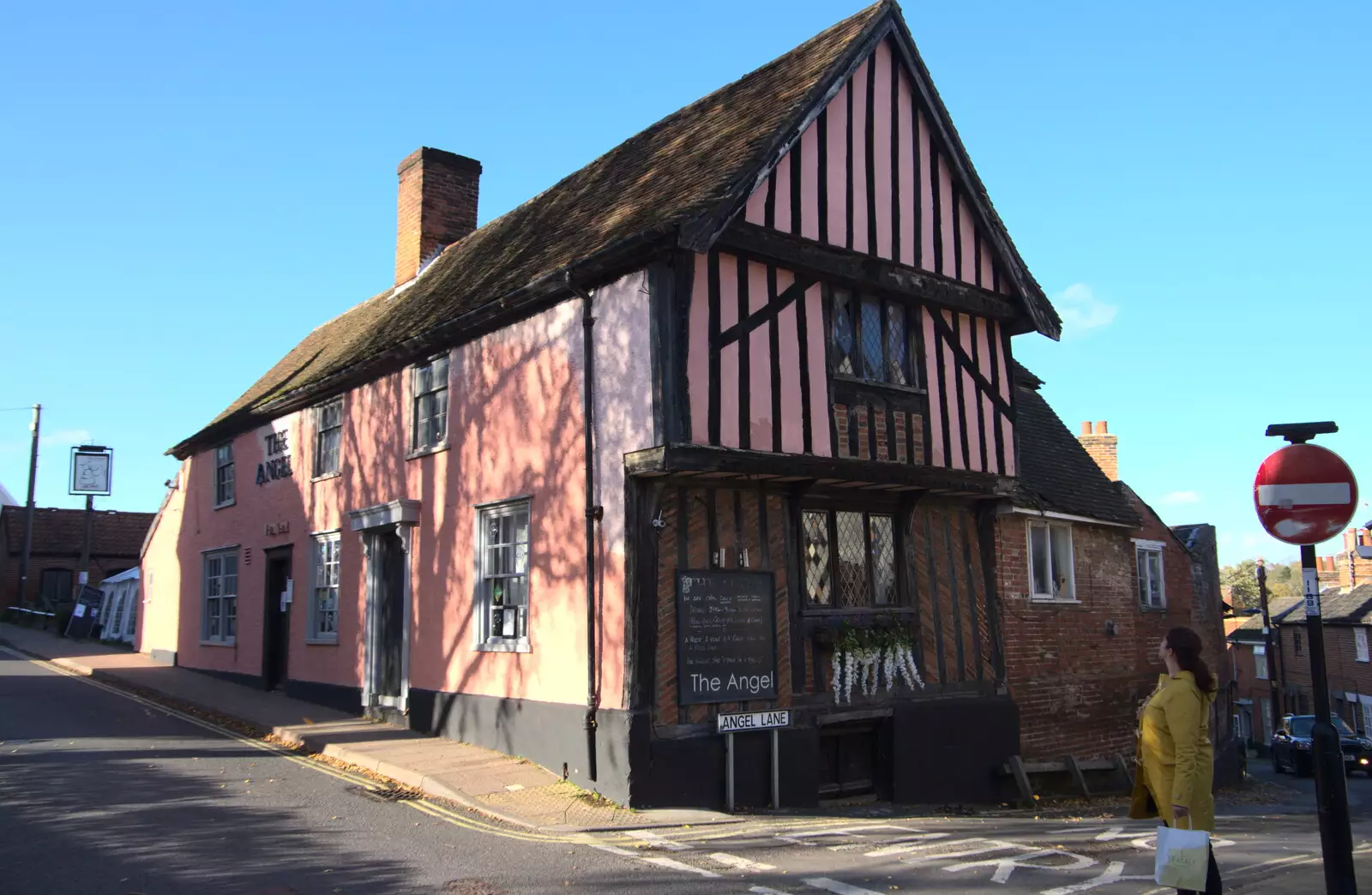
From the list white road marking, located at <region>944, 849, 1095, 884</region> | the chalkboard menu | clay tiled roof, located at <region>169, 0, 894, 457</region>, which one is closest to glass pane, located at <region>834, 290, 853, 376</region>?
clay tiled roof, located at <region>169, 0, 894, 457</region>

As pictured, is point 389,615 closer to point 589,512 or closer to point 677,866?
point 589,512

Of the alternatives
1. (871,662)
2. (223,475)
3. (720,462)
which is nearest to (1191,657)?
(720,462)

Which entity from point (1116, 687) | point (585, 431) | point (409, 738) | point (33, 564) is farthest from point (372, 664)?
point (33, 564)

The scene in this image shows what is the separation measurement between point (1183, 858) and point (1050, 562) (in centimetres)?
1110

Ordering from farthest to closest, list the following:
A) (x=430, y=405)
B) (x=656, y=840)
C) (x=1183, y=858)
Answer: (x=430, y=405)
(x=656, y=840)
(x=1183, y=858)

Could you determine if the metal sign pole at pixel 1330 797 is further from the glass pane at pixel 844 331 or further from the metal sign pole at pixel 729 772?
the glass pane at pixel 844 331

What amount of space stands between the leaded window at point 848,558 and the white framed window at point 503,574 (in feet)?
10.5

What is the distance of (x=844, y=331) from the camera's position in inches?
484

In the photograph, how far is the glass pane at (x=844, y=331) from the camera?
12.2 meters

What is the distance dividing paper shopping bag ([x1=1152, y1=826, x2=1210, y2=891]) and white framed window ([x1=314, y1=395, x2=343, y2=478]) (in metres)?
13.7

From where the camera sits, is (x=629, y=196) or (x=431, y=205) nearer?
(x=629, y=196)

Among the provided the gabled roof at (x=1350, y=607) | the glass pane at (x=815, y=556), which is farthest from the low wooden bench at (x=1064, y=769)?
the gabled roof at (x=1350, y=607)

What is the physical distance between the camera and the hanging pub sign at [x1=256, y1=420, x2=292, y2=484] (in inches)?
717

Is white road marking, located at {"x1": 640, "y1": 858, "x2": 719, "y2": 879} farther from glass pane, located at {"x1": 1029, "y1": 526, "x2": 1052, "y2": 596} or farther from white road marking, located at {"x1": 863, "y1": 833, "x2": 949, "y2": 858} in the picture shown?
glass pane, located at {"x1": 1029, "y1": 526, "x2": 1052, "y2": 596}
